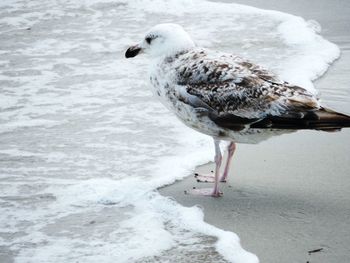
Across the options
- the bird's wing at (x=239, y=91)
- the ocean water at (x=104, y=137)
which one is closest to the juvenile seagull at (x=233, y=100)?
the bird's wing at (x=239, y=91)

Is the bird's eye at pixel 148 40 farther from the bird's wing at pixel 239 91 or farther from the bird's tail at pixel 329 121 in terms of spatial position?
the bird's tail at pixel 329 121

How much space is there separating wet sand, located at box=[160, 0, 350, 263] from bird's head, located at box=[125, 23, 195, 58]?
3.62ft

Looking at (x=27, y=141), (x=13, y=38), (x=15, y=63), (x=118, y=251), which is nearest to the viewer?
(x=118, y=251)

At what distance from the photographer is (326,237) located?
434 centimetres

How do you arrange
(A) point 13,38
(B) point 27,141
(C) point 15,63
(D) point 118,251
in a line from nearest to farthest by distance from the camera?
1. (D) point 118,251
2. (B) point 27,141
3. (C) point 15,63
4. (A) point 13,38

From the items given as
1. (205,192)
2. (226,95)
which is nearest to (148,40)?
(226,95)

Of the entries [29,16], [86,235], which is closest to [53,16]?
[29,16]

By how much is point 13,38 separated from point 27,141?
5378mm

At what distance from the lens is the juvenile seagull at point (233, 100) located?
16.4 feet

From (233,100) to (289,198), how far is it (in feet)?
2.92

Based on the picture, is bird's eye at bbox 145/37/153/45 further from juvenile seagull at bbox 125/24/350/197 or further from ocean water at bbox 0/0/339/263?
ocean water at bbox 0/0/339/263

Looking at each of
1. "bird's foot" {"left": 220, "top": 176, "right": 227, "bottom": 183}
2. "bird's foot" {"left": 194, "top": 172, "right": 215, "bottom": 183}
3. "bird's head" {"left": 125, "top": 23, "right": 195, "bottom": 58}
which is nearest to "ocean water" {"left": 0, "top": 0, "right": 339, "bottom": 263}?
"bird's foot" {"left": 194, "top": 172, "right": 215, "bottom": 183}

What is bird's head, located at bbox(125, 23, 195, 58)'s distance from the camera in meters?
5.71

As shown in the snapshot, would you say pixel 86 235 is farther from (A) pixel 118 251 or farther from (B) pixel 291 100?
(B) pixel 291 100
